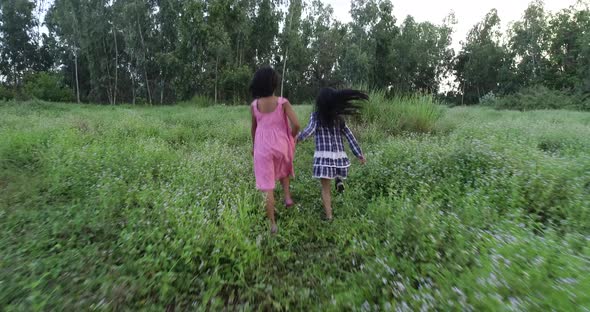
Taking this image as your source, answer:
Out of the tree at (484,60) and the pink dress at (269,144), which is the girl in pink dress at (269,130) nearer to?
the pink dress at (269,144)

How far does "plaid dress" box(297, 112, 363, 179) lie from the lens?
4023 millimetres

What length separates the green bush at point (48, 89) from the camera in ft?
95.8

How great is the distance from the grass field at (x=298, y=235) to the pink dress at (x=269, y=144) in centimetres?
41

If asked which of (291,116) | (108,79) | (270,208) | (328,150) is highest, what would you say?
(108,79)

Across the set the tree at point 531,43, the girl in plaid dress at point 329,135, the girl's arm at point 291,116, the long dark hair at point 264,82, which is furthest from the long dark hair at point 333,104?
the tree at point 531,43

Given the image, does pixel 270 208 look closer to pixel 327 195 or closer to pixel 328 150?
pixel 327 195

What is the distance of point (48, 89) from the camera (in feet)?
97.8

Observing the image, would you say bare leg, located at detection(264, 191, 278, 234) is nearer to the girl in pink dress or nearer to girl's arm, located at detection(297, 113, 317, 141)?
the girl in pink dress

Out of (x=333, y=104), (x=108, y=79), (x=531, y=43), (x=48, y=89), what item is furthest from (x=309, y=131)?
(x=531, y=43)

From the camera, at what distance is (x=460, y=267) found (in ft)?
7.21

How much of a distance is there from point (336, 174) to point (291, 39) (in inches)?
1023

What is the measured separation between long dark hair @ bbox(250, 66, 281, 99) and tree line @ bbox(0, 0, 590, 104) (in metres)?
17.3

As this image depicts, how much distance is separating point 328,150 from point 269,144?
87cm

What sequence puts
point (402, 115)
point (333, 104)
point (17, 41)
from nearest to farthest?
point (333, 104), point (402, 115), point (17, 41)
